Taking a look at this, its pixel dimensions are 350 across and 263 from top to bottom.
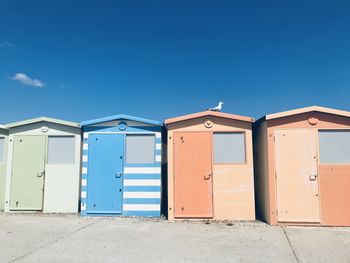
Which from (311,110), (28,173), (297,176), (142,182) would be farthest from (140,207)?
(311,110)

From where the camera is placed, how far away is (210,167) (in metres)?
6.98

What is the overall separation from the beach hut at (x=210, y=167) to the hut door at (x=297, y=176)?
704mm

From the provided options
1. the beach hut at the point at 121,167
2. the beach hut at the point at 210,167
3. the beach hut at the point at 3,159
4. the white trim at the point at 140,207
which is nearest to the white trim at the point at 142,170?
the beach hut at the point at 121,167

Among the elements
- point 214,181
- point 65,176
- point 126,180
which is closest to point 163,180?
point 126,180

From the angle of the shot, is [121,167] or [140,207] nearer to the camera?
[140,207]

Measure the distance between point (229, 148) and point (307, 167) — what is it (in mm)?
1855

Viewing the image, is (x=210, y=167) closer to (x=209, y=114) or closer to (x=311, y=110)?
(x=209, y=114)

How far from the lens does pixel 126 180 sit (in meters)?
7.33

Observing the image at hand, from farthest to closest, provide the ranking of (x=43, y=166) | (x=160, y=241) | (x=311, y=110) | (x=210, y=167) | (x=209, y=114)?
1. (x=43, y=166)
2. (x=209, y=114)
3. (x=210, y=167)
4. (x=311, y=110)
5. (x=160, y=241)

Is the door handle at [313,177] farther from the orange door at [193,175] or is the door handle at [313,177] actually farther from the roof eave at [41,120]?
the roof eave at [41,120]

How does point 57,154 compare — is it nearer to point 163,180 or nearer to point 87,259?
point 163,180

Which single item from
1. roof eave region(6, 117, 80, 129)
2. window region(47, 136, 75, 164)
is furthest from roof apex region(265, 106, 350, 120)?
window region(47, 136, 75, 164)

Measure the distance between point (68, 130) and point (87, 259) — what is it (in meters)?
4.48

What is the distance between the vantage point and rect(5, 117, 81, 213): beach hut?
767 cm
